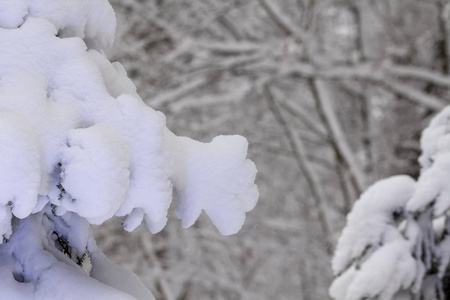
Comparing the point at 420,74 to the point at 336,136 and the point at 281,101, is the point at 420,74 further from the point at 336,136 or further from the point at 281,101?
the point at 281,101

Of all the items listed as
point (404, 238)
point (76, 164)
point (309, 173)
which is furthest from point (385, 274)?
point (309, 173)

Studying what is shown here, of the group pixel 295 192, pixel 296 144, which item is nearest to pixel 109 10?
pixel 296 144

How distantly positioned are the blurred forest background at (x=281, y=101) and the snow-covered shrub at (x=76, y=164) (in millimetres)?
6513

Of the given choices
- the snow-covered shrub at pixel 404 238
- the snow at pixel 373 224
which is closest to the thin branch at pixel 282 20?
the snow-covered shrub at pixel 404 238

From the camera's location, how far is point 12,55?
1350 mm

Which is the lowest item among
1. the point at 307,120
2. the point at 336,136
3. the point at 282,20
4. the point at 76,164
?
the point at 307,120

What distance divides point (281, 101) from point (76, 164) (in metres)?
8.81

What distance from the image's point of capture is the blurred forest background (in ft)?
27.4

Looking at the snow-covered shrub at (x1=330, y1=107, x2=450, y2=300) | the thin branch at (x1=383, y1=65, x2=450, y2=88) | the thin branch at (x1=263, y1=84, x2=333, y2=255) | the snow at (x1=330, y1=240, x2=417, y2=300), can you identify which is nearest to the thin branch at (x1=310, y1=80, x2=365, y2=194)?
the thin branch at (x1=263, y1=84, x2=333, y2=255)

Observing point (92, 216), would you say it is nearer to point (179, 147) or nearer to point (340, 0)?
point (179, 147)

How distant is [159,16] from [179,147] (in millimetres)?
8487

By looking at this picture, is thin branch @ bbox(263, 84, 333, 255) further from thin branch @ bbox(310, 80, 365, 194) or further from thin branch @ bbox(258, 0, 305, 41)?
thin branch @ bbox(258, 0, 305, 41)

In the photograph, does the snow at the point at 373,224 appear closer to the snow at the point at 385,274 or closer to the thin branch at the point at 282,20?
the snow at the point at 385,274

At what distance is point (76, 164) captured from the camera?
1171 millimetres
